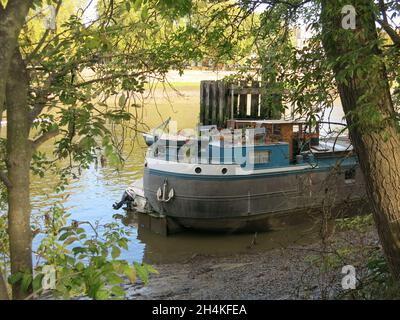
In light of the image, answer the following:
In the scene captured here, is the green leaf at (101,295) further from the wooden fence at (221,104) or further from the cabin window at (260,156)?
the wooden fence at (221,104)

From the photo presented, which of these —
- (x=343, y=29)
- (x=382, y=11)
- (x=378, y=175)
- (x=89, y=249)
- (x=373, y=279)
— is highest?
(x=382, y=11)

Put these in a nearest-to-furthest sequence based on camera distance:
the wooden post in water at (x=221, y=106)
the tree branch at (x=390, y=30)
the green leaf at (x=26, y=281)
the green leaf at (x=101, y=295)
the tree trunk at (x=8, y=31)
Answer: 1. the tree trunk at (x=8, y=31)
2. the green leaf at (x=101, y=295)
3. the green leaf at (x=26, y=281)
4. the tree branch at (x=390, y=30)
5. the wooden post in water at (x=221, y=106)

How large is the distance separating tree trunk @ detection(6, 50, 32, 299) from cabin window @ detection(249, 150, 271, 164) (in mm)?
10692

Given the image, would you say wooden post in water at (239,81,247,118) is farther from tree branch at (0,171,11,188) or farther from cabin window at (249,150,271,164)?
tree branch at (0,171,11,188)

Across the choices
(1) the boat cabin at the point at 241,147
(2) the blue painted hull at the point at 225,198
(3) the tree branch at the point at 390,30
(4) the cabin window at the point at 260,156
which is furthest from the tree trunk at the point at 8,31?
(4) the cabin window at the point at 260,156

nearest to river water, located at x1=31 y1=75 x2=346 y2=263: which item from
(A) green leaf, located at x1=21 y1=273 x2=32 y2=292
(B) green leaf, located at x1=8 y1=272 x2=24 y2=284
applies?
(B) green leaf, located at x1=8 y1=272 x2=24 y2=284

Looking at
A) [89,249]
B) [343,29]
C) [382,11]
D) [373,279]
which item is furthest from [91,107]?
[373,279]

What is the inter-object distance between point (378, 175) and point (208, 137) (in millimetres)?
10027

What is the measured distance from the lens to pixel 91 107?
2.87 metres

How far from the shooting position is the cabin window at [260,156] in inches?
525

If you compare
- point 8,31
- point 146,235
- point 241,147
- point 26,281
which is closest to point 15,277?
point 26,281

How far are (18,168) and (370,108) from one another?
2.42 metres

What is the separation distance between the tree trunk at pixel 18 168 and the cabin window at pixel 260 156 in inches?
421
